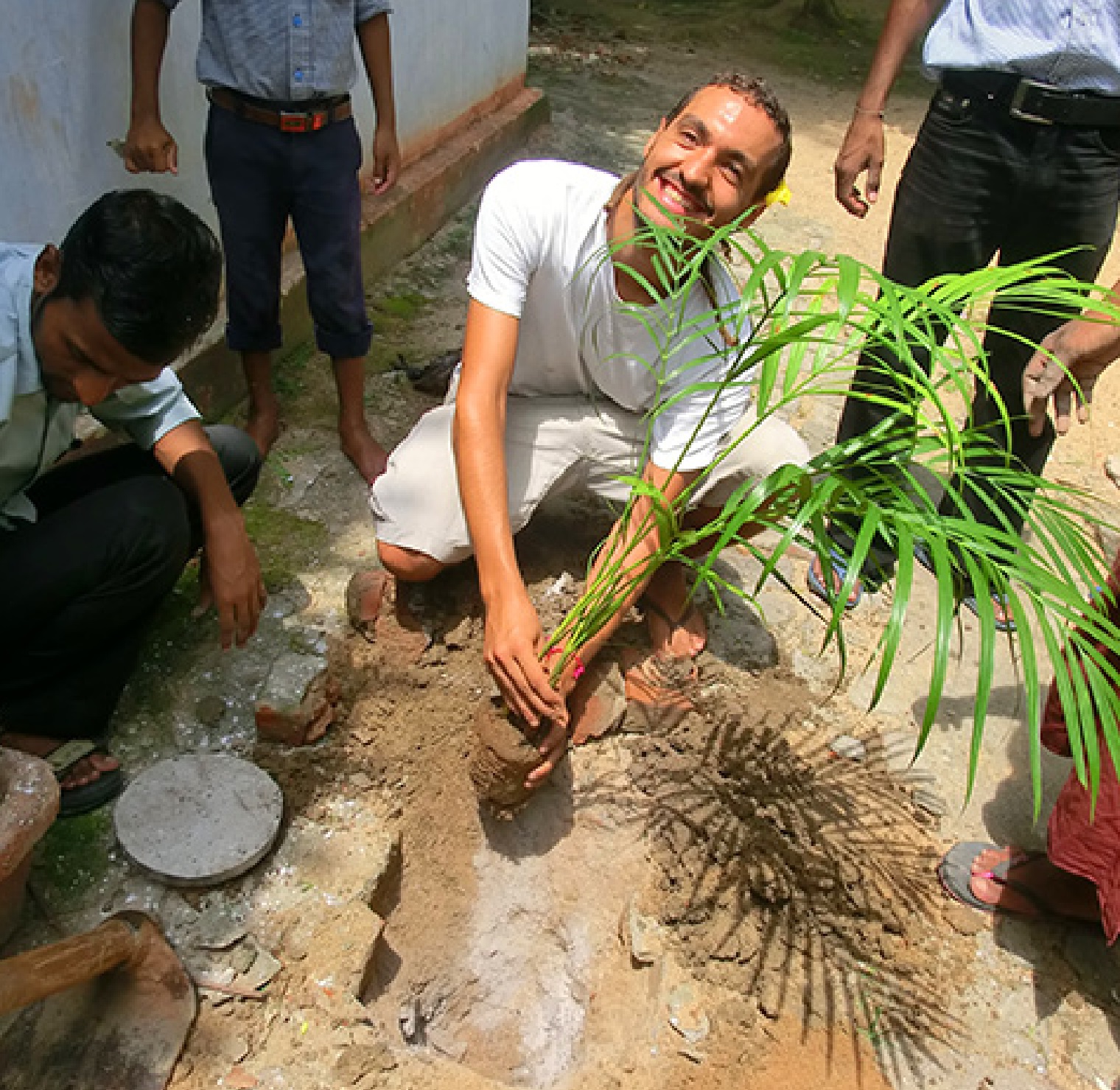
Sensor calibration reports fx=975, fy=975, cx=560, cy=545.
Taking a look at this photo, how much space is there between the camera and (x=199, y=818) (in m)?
1.88

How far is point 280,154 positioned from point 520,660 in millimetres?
1615

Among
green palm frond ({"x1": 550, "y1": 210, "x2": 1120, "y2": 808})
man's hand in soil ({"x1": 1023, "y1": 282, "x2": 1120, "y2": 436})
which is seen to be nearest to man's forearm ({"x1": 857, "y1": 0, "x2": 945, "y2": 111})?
man's hand in soil ({"x1": 1023, "y1": 282, "x2": 1120, "y2": 436})

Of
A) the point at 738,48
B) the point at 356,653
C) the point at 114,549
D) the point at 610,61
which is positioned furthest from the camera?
the point at 738,48

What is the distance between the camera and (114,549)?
1.88m

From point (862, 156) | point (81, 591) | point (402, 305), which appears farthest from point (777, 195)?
point (402, 305)

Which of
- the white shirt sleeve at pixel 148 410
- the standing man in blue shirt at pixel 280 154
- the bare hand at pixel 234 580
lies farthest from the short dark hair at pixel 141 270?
the standing man in blue shirt at pixel 280 154

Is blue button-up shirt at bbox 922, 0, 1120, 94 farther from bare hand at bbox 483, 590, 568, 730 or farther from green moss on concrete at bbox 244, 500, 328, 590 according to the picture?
green moss on concrete at bbox 244, 500, 328, 590

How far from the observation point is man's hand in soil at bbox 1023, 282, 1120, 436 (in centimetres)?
195

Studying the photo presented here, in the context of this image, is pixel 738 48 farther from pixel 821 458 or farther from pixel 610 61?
pixel 821 458

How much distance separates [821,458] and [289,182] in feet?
6.12

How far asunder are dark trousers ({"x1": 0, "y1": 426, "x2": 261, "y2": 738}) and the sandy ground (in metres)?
0.19

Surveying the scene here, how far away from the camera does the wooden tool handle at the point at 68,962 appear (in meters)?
1.34

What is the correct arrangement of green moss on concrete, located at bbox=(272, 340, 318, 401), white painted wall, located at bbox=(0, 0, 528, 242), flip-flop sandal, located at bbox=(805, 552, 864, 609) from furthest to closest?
1. green moss on concrete, located at bbox=(272, 340, 318, 401)
2. flip-flop sandal, located at bbox=(805, 552, 864, 609)
3. white painted wall, located at bbox=(0, 0, 528, 242)

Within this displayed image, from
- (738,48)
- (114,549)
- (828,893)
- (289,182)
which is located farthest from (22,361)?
(738,48)
